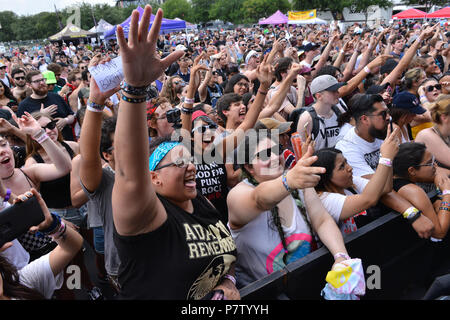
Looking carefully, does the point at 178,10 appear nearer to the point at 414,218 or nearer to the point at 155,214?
the point at 414,218

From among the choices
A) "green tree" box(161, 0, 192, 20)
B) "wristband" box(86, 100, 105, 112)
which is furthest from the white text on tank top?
"green tree" box(161, 0, 192, 20)

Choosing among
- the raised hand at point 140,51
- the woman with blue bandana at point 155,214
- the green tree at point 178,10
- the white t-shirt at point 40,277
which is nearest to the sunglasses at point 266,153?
the woman with blue bandana at point 155,214

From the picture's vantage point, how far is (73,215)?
11.1 ft

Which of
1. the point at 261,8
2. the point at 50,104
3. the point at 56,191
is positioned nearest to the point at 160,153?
the point at 56,191

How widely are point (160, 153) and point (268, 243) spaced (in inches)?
35.3

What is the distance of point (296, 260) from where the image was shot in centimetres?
219

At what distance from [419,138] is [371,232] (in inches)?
61.9

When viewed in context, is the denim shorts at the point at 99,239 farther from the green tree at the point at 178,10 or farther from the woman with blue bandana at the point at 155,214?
the green tree at the point at 178,10

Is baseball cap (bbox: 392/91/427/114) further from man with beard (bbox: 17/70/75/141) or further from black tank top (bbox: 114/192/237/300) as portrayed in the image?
man with beard (bbox: 17/70/75/141)

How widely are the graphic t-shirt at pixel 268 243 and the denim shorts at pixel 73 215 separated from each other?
1.87 meters

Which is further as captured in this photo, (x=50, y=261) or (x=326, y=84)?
(x=326, y=84)

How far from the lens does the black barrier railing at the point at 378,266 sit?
2.05m
